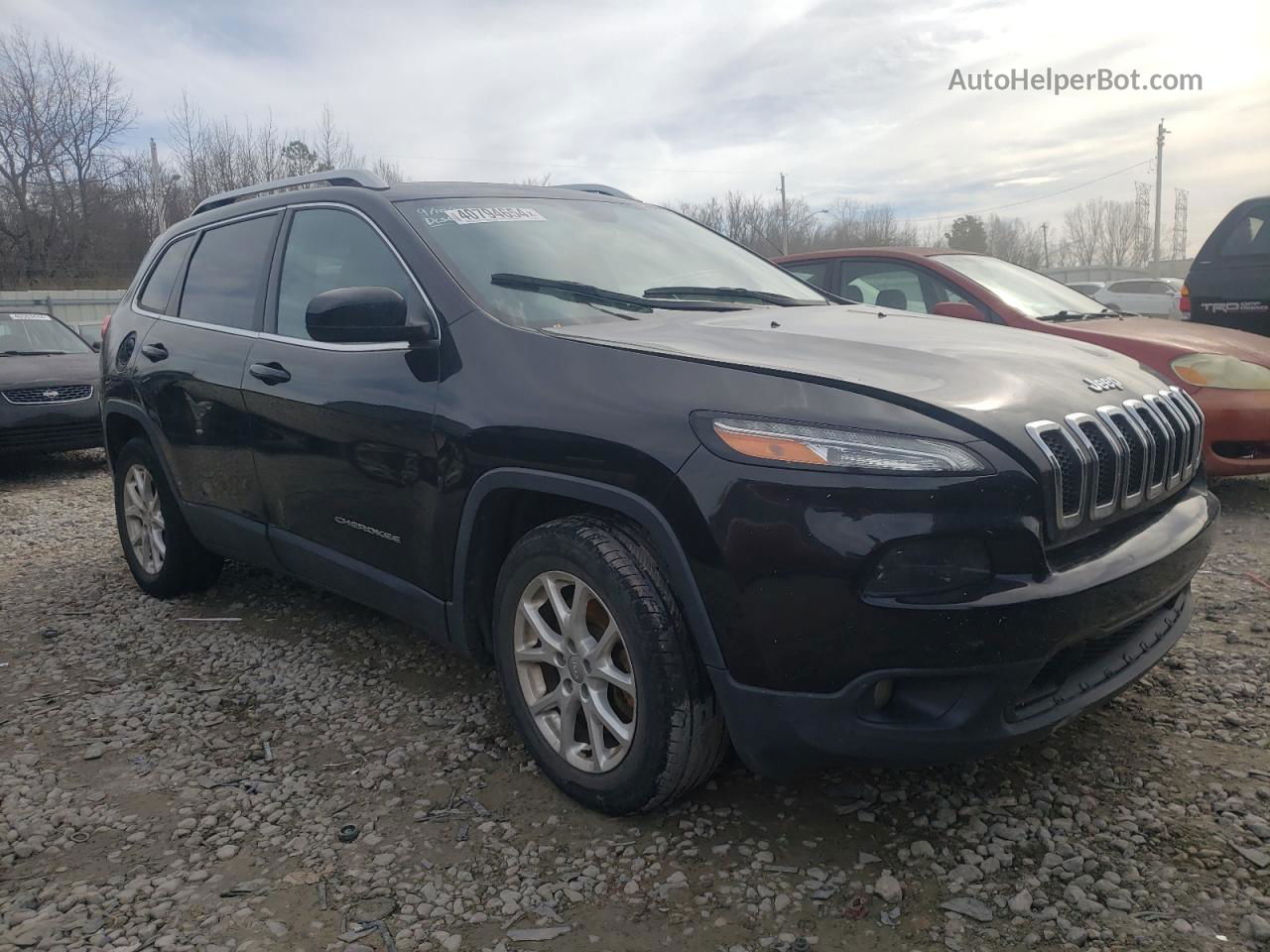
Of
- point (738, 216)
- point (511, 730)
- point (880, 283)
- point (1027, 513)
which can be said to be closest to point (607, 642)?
point (511, 730)

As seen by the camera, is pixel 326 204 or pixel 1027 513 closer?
pixel 1027 513

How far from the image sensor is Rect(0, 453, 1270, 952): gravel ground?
214 cm

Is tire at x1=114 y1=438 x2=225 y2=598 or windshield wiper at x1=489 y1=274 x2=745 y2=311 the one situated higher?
windshield wiper at x1=489 y1=274 x2=745 y2=311

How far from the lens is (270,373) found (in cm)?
351

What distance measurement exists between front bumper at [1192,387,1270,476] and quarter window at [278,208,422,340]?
423 cm

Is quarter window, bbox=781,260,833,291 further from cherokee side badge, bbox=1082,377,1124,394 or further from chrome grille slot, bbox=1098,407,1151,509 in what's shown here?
chrome grille slot, bbox=1098,407,1151,509

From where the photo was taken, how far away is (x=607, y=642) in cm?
244

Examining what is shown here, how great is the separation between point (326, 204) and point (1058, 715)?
289 cm

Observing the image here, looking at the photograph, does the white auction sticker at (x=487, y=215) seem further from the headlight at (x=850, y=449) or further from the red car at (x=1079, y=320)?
the red car at (x=1079, y=320)

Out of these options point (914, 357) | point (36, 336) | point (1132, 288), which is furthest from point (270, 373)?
point (1132, 288)

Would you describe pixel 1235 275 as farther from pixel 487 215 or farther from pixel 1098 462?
pixel 487 215

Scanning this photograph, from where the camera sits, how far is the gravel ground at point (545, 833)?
2.14 meters

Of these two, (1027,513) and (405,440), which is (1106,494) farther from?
(405,440)

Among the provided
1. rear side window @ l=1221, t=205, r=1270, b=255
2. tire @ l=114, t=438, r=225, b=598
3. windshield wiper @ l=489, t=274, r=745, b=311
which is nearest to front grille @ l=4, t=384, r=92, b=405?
tire @ l=114, t=438, r=225, b=598
